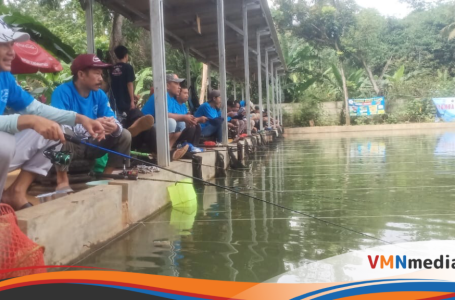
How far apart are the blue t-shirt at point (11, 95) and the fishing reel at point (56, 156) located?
1.02 feet

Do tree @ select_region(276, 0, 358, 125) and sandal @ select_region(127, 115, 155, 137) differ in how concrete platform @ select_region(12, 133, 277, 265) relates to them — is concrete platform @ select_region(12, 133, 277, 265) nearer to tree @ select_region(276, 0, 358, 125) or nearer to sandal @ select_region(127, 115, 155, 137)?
sandal @ select_region(127, 115, 155, 137)

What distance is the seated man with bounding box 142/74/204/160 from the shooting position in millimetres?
5352

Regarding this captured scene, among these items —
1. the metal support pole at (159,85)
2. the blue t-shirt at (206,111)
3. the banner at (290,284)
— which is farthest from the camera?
the blue t-shirt at (206,111)

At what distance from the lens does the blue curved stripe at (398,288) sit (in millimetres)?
2008

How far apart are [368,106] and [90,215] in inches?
815

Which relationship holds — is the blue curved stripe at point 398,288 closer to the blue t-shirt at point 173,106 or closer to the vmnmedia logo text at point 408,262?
the vmnmedia logo text at point 408,262

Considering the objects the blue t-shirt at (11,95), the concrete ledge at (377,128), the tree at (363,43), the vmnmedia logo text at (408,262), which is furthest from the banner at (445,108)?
the blue t-shirt at (11,95)

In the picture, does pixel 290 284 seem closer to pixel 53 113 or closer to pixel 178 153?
pixel 53 113

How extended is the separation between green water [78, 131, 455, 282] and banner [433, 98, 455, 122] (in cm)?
1797

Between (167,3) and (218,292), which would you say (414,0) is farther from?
→ (218,292)

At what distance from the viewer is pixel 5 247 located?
1.81 m

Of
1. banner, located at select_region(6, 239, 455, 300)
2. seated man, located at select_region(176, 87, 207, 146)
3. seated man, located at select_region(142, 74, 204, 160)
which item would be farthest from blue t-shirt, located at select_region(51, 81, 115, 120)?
seated man, located at select_region(176, 87, 207, 146)

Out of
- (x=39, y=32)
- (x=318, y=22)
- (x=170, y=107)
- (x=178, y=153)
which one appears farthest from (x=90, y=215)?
(x=318, y=22)

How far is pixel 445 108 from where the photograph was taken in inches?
861
